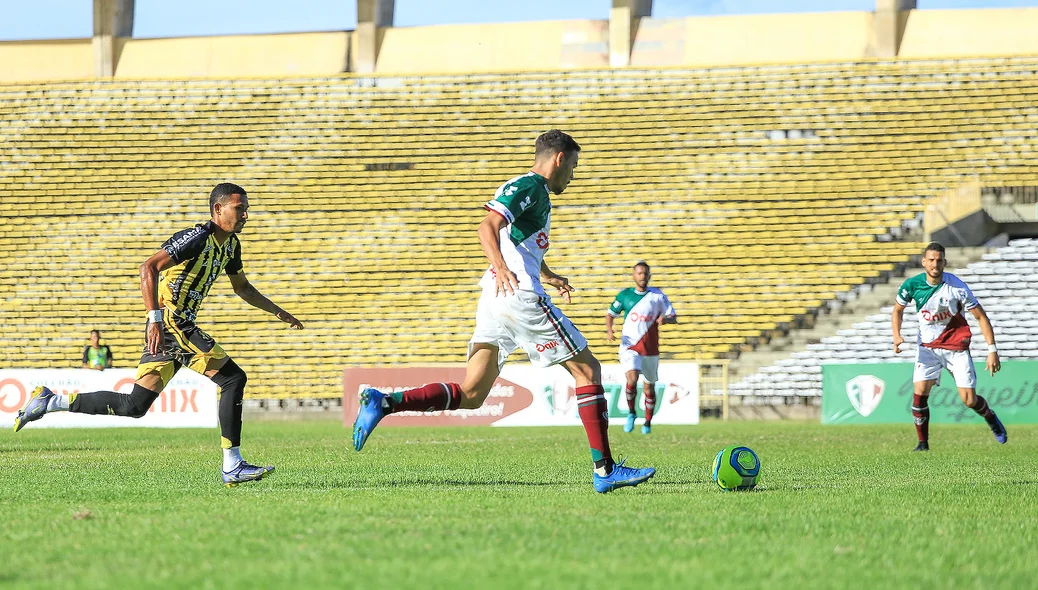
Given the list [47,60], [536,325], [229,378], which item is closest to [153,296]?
[229,378]

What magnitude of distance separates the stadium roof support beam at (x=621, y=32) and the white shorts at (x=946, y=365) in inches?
845

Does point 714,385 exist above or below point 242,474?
above

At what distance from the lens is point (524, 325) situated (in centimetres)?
752

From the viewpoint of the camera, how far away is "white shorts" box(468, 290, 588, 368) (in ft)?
24.6

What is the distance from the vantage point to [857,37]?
107ft

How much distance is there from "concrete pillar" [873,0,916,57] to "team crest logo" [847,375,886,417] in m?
13.3

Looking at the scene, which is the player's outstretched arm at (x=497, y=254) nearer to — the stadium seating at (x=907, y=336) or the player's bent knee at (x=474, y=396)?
the player's bent knee at (x=474, y=396)

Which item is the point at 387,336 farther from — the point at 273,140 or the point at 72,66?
the point at 72,66

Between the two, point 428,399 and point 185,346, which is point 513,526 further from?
point 185,346

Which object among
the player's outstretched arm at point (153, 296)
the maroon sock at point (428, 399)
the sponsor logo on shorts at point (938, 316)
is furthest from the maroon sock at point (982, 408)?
the player's outstretched arm at point (153, 296)

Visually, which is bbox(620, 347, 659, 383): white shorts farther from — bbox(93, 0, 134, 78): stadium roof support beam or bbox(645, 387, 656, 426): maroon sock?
bbox(93, 0, 134, 78): stadium roof support beam

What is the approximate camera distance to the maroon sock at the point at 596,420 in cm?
765

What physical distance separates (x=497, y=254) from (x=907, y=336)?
20717mm

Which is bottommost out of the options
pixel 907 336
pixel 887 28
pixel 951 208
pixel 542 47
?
pixel 907 336
